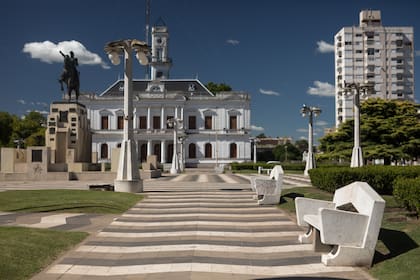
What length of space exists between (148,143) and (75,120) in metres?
40.9

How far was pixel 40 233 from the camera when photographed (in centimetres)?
830

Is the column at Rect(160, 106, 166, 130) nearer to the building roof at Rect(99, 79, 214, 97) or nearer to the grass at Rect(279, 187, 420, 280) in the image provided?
the building roof at Rect(99, 79, 214, 97)

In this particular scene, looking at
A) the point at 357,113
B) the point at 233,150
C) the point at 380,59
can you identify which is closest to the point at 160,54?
the point at 233,150

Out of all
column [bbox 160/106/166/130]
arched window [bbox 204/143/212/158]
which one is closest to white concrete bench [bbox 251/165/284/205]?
arched window [bbox 204/143/212/158]

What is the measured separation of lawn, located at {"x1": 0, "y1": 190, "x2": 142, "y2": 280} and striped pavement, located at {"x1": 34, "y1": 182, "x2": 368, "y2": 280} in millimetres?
245

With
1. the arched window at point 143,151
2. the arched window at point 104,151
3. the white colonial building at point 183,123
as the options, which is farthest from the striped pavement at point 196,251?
the arched window at point 104,151

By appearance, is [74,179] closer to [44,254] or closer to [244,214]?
[244,214]

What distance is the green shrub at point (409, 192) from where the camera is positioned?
8422 millimetres

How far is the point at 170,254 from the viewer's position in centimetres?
711

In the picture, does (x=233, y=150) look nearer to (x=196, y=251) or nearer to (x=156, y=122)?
(x=156, y=122)

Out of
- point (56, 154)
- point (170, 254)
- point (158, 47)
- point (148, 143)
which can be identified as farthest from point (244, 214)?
point (158, 47)

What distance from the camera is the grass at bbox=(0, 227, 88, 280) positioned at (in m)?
5.92

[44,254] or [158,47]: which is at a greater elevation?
[158,47]

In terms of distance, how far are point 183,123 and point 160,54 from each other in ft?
51.7
